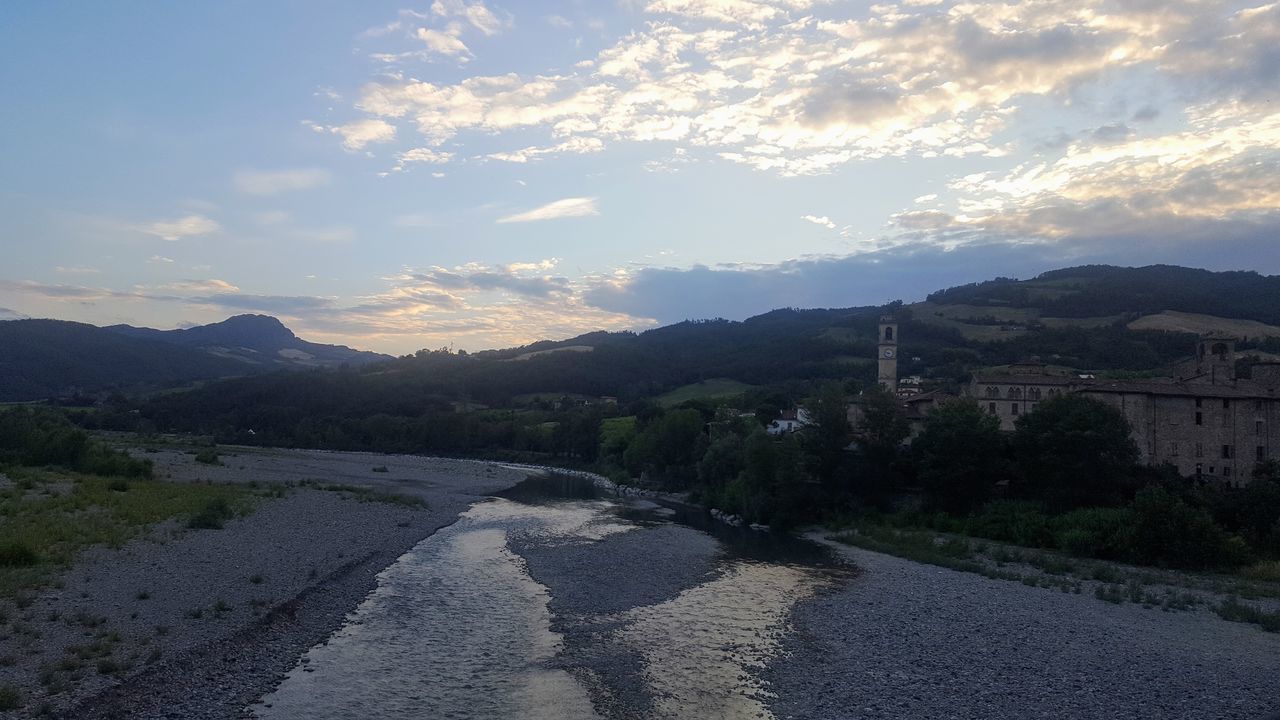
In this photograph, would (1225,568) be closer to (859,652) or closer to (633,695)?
(859,652)

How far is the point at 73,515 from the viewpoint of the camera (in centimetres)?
2861

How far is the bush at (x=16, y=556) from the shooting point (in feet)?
64.3

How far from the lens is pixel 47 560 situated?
803 inches

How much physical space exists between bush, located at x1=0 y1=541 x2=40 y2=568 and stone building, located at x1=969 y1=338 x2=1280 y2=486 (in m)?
44.8

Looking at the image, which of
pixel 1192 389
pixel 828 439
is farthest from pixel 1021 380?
pixel 828 439

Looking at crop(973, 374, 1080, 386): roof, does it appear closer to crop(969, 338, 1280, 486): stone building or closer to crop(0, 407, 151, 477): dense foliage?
crop(969, 338, 1280, 486): stone building

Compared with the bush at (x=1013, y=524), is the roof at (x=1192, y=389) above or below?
above

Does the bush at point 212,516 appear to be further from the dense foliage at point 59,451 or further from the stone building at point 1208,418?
the stone building at point 1208,418

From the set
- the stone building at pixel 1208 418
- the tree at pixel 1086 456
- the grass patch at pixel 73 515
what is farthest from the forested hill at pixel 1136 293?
the grass patch at pixel 73 515

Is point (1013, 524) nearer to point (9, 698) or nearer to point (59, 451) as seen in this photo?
point (9, 698)

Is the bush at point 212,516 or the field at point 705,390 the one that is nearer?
the bush at point 212,516

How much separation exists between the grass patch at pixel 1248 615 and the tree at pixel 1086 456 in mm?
14430

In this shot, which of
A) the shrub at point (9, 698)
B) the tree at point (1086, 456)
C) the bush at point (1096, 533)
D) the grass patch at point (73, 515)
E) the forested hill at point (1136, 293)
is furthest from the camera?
the forested hill at point (1136, 293)

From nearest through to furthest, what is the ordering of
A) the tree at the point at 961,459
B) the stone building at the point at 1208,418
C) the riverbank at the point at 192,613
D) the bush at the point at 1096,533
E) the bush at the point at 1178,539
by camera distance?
the riverbank at the point at 192,613 → the bush at the point at 1178,539 → the bush at the point at 1096,533 → the stone building at the point at 1208,418 → the tree at the point at 961,459
